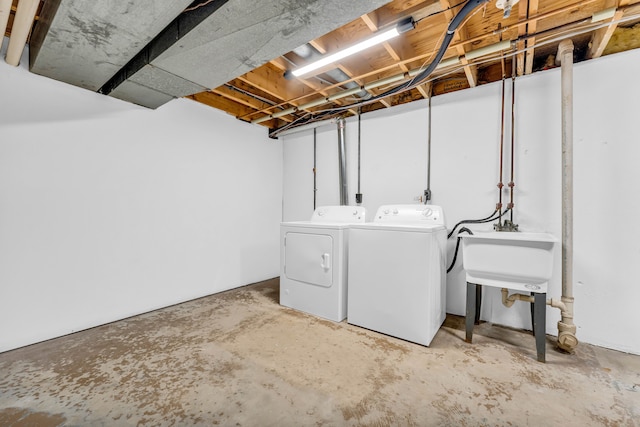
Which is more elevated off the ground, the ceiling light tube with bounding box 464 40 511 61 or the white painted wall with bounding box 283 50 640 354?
the ceiling light tube with bounding box 464 40 511 61

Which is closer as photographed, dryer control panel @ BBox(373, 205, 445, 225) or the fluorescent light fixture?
the fluorescent light fixture

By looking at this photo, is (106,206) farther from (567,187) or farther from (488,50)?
(567,187)

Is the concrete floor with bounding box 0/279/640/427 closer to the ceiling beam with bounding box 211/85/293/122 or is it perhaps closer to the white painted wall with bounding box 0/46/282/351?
the white painted wall with bounding box 0/46/282/351

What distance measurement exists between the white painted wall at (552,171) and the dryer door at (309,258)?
43.5 inches

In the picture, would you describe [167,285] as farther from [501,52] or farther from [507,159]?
[501,52]

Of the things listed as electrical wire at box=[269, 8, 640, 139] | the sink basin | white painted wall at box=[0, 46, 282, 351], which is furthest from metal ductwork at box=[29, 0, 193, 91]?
the sink basin

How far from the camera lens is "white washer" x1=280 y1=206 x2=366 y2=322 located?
8.45 ft

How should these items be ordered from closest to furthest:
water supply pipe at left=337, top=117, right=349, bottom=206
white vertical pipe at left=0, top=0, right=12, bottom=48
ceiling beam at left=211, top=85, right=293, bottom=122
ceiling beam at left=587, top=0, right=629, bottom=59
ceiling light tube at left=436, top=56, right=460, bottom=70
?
white vertical pipe at left=0, top=0, right=12, bottom=48 < ceiling beam at left=587, top=0, right=629, bottom=59 < ceiling light tube at left=436, top=56, right=460, bottom=70 < ceiling beam at left=211, top=85, right=293, bottom=122 < water supply pipe at left=337, top=117, right=349, bottom=206

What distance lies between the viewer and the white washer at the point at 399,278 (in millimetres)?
2109

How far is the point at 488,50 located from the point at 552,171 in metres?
1.21

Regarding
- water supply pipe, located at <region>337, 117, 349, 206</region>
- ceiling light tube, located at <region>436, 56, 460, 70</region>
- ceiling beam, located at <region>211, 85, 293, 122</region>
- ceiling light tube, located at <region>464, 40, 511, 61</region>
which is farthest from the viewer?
water supply pipe, located at <region>337, 117, 349, 206</region>

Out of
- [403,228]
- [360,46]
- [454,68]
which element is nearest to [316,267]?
[403,228]

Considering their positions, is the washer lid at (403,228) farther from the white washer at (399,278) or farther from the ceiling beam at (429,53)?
the ceiling beam at (429,53)

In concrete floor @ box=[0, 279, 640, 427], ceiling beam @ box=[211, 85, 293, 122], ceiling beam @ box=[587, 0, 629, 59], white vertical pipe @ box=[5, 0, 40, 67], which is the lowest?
concrete floor @ box=[0, 279, 640, 427]
